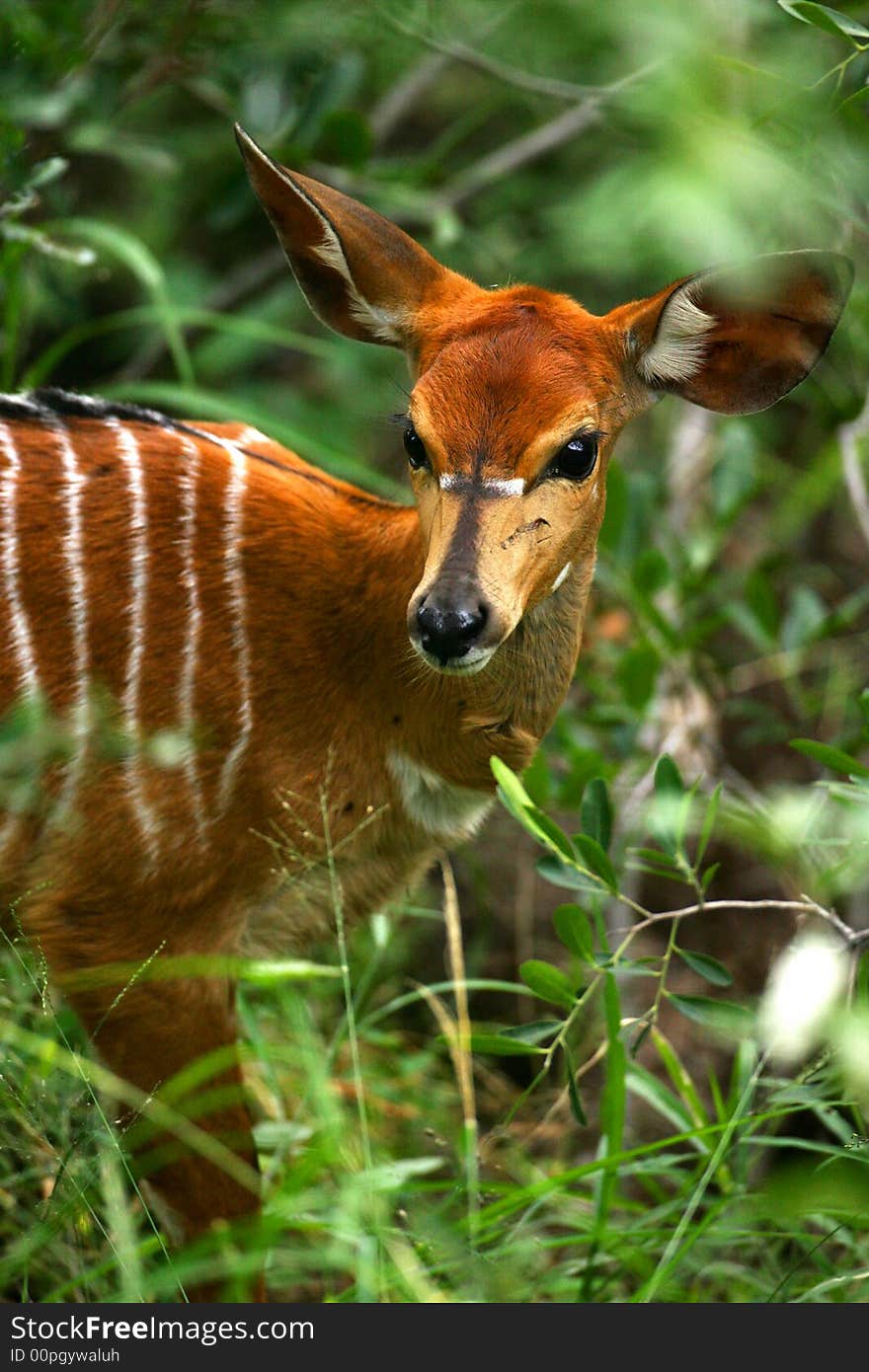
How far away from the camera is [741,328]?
3188 millimetres

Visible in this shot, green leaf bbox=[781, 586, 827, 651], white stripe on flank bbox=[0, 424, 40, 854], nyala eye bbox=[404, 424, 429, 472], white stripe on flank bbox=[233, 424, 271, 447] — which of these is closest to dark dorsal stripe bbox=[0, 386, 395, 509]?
white stripe on flank bbox=[233, 424, 271, 447]

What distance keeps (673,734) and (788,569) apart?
67.2 inches

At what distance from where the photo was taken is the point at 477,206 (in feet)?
20.6

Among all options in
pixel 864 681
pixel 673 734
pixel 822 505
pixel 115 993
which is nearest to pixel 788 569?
pixel 822 505

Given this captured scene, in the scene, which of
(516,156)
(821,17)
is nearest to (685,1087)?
(821,17)

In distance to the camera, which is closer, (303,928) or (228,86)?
(303,928)

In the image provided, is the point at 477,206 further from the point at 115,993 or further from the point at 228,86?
the point at 115,993

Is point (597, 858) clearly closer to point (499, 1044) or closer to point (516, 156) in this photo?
point (499, 1044)

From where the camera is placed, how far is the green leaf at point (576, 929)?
2.89m

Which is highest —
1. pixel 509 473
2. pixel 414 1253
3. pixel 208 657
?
pixel 509 473

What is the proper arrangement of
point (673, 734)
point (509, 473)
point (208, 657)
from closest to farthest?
point (509, 473) → point (208, 657) → point (673, 734)

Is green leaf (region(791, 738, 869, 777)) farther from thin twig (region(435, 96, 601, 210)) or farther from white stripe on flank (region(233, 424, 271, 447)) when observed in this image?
thin twig (region(435, 96, 601, 210))

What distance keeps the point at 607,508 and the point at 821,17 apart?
6.18 ft

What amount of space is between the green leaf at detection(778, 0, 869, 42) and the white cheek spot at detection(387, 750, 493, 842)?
5.35 feet
